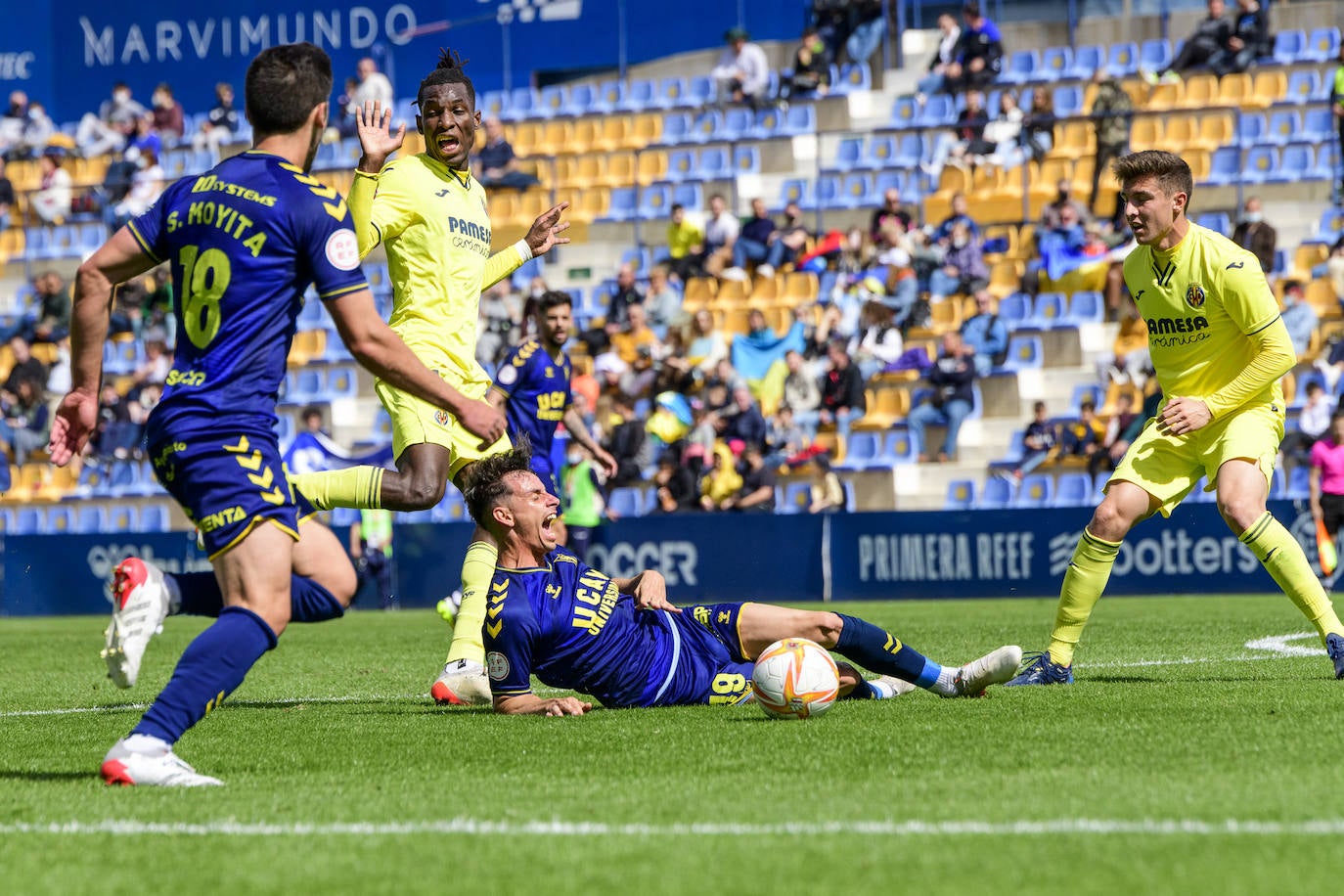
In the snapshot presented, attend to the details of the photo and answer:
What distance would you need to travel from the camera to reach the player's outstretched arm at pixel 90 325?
16.8 feet

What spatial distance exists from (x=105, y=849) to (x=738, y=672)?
336cm

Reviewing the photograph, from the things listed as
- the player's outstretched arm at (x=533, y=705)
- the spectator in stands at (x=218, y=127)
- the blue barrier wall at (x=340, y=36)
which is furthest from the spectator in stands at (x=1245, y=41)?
the player's outstretched arm at (x=533, y=705)

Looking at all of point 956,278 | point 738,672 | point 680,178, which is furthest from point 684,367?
point 738,672

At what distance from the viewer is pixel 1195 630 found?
11414mm

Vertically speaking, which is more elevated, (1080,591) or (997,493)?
(1080,591)

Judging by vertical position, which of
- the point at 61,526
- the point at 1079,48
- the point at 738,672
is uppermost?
the point at 1079,48

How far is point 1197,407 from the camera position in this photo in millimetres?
7629

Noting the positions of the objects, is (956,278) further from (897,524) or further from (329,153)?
(329,153)

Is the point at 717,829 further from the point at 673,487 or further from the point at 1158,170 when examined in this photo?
the point at 673,487

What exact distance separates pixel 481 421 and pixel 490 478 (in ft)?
6.38

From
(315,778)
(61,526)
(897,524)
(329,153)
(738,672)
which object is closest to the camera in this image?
(315,778)

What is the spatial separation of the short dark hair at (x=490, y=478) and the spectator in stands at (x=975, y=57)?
18.1 metres

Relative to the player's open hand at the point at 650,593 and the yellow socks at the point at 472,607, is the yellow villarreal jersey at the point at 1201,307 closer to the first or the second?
the player's open hand at the point at 650,593

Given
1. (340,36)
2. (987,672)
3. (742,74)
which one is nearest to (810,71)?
(742,74)
